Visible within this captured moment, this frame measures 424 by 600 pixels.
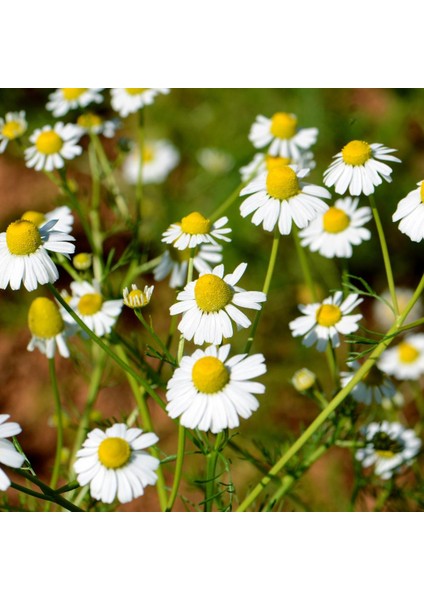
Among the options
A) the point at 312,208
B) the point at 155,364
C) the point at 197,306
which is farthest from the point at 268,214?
the point at 155,364

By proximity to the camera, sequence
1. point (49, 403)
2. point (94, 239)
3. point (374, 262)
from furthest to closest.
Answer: point (374, 262)
point (49, 403)
point (94, 239)

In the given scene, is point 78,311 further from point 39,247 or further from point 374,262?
point 374,262

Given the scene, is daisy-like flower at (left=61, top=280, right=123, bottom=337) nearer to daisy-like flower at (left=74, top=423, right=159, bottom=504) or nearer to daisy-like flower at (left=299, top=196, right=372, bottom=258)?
daisy-like flower at (left=74, top=423, right=159, bottom=504)

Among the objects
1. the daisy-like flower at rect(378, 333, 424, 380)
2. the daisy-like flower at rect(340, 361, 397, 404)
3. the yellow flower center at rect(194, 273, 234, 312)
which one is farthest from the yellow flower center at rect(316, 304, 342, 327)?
the daisy-like flower at rect(378, 333, 424, 380)

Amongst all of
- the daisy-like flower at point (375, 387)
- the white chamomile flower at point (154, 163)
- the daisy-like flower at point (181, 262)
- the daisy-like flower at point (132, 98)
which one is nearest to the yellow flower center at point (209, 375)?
the daisy-like flower at point (181, 262)

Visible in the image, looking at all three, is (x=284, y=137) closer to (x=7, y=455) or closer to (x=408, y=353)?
(x=408, y=353)
